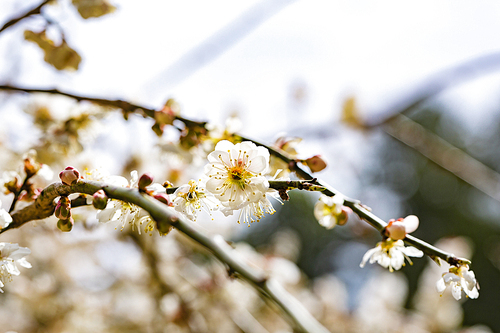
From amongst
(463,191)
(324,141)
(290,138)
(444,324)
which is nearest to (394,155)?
(463,191)

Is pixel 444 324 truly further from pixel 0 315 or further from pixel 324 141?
pixel 0 315

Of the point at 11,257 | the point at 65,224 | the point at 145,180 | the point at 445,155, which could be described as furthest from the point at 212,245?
the point at 445,155

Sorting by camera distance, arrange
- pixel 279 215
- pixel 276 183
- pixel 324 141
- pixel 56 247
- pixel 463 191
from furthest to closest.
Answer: pixel 279 215 → pixel 463 191 → pixel 56 247 → pixel 324 141 → pixel 276 183

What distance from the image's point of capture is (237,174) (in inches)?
20.7

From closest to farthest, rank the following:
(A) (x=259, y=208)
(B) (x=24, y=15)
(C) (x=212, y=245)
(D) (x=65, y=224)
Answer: (C) (x=212, y=245) → (D) (x=65, y=224) → (A) (x=259, y=208) → (B) (x=24, y=15)

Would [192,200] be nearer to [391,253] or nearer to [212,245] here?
[212,245]

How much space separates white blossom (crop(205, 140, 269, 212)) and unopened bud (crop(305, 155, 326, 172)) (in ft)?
0.33

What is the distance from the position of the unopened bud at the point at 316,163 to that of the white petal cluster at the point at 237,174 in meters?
0.10

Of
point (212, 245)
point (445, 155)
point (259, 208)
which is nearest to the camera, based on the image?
point (212, 245)

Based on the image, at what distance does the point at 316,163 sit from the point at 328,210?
0.35ft

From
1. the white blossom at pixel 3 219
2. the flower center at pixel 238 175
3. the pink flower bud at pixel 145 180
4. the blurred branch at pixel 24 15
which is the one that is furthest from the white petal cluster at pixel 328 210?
the blurred branch at pixel 24 15

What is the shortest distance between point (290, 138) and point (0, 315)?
257 centimetres

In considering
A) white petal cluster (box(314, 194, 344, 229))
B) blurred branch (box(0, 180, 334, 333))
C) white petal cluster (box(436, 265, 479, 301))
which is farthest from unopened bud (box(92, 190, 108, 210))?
white petal cluster (box(436, 265, 479, 301))

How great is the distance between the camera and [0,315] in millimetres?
2260
